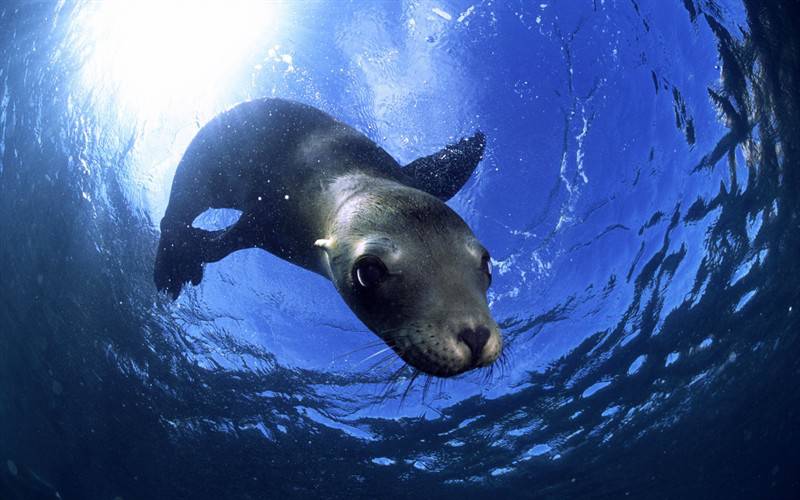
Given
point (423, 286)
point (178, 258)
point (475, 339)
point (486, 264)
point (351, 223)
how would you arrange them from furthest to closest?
point (178, 258)
point (351, 223)
point (486, 264)
point (423, 286)
point (475, 339)

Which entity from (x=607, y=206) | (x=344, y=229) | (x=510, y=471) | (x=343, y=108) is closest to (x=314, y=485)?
(x=510, y=471)

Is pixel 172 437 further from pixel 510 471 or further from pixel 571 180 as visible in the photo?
pixel 571 180

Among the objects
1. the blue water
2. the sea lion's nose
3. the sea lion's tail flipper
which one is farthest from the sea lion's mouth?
the sea lion's tail flipper

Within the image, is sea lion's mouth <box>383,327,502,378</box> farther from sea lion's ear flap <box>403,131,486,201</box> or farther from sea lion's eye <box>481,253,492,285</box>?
sea lion's ear flap <box>403,131,486,201</box>

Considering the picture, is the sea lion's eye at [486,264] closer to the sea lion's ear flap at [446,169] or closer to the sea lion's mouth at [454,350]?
the sea lion's mouth at [454,350]

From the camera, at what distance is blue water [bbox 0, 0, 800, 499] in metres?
6.21

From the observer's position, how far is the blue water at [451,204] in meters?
6.21

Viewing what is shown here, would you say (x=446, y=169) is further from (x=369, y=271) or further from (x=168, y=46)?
(x=168, y=46)

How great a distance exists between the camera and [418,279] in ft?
7.89

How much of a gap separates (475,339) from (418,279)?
16.3 inches

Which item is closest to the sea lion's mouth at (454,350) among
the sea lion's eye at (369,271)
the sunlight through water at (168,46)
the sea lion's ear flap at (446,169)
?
the sea lion's eye at (369,271)

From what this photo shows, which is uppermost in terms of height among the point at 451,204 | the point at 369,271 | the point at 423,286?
the point at 451,204

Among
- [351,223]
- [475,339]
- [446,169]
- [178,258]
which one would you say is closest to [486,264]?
[475,339]

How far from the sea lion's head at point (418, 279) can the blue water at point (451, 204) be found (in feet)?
2.17
